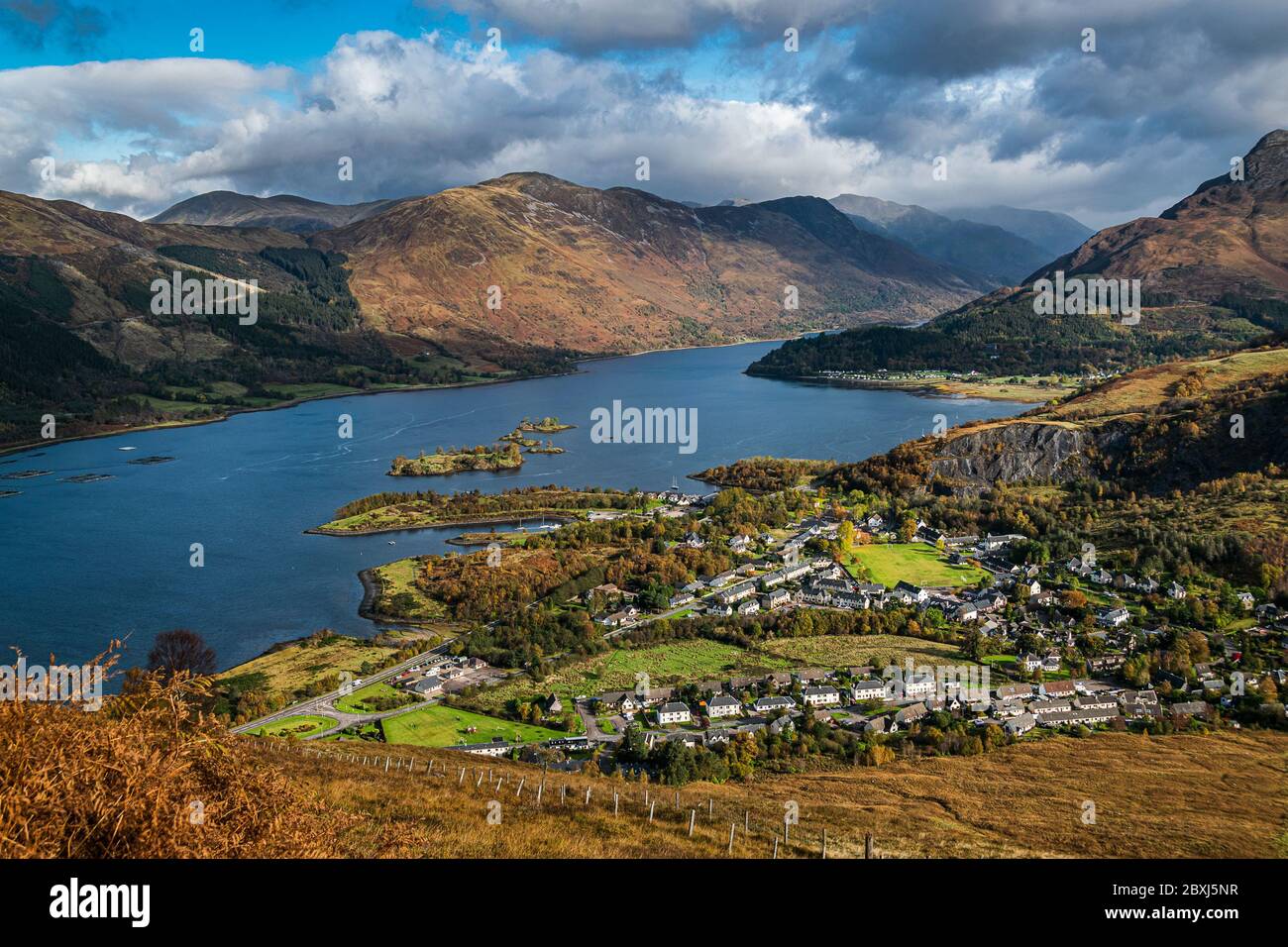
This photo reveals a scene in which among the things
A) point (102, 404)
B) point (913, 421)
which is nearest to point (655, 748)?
point (913, 421)

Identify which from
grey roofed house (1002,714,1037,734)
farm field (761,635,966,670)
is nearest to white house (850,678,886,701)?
farm field (761,635,966,670)

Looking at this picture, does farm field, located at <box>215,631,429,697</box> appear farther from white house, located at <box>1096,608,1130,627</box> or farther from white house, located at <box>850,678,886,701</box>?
white house, located at <box>1096,608,1130,627</box>

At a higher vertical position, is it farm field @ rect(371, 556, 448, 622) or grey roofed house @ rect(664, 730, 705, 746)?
farm field @ rect(371, 556, 448, 622)

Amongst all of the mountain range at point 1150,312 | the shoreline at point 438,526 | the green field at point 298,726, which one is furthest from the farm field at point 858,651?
the mountain range at point 1150,312

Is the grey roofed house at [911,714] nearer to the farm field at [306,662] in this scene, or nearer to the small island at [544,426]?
the farm field at [306,662]

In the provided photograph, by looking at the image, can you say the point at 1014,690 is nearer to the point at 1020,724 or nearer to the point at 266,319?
the point at 1020,724

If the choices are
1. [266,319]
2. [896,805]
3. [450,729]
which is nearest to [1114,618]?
[896,805]
